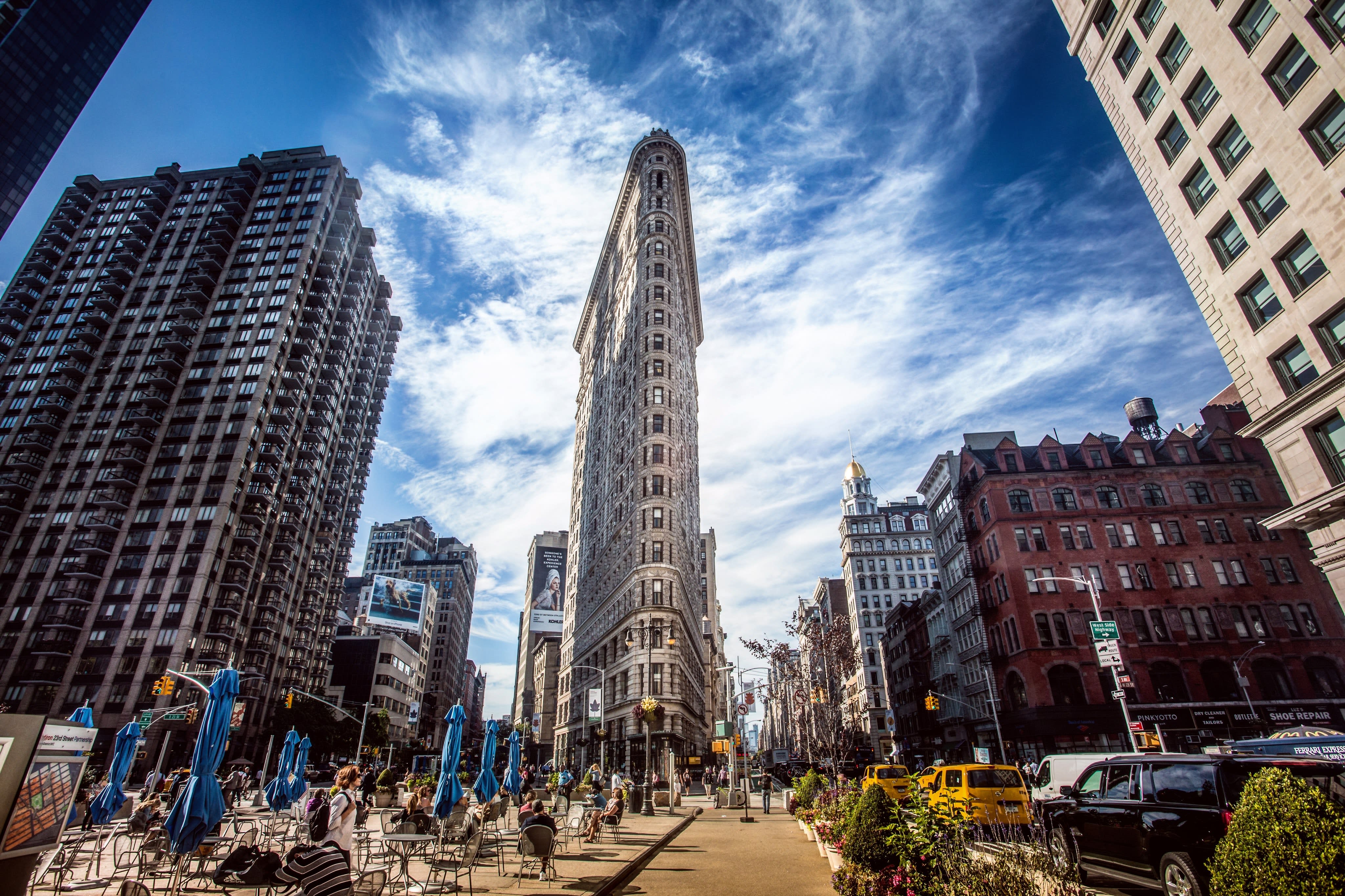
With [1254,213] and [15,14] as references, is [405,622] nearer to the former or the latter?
[15,14]

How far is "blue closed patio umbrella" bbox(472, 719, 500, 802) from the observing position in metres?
19.3

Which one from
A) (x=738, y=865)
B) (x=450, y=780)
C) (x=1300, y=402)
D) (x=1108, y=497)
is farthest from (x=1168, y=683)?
(x=450, y=780)

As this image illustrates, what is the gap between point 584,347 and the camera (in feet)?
392

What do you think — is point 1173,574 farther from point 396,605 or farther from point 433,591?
point 433,591

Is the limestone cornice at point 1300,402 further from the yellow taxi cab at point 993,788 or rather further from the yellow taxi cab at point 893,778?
the yellow taxi cab at point 893,778

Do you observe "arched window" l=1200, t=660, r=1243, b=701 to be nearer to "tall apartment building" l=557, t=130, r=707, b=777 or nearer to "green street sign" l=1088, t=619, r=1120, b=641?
"green street sign" l=1088, t=619, r=1120, b=641

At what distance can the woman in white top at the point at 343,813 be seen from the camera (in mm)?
7430

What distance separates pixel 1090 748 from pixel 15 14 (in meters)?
140

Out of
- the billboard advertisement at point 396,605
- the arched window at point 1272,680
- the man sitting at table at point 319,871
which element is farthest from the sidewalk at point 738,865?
the billboard advertisement at point 396,605

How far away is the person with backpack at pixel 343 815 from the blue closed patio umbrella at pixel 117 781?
1588 centimetres

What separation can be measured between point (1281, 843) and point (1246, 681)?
189ft

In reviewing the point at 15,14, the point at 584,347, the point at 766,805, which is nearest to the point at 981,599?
the point at 766,805

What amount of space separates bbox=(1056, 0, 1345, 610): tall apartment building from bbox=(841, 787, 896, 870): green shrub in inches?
985

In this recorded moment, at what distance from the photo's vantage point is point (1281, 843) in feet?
17.9
